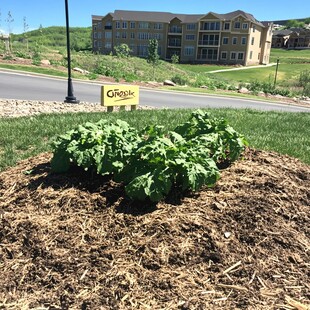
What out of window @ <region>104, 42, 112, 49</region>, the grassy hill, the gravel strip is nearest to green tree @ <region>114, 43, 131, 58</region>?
window @ <region>104, 42, 112, 49</region>

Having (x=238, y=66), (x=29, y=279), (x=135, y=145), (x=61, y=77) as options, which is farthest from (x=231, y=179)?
(x=238, y=66)

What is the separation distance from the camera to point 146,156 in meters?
3.43

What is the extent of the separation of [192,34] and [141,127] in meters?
66.0

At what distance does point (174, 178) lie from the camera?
3.57 m

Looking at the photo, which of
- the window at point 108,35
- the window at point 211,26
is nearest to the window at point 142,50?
the window at point 108,35

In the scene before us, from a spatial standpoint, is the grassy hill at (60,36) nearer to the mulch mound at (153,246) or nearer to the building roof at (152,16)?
the building roof at (152,16)

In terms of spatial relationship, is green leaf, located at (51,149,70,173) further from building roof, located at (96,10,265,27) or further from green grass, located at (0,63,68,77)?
building roof, located at (96,10,265,27)

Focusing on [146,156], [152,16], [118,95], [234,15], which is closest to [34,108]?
[118,95]

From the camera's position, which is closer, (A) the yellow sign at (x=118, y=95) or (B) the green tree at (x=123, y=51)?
(A) the yellow sign at (x=118, y=95)

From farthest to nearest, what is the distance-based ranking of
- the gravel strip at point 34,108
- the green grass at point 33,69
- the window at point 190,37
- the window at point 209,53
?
the window at point 190,37, the window at point 209,53, the green grass at point 33,69, the gravel strip at point 34,108

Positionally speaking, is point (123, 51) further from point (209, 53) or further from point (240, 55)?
point (240, 55)

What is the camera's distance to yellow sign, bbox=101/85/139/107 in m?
9.30

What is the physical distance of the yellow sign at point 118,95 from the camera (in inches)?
366

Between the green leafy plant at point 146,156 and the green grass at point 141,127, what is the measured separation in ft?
5.52
